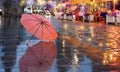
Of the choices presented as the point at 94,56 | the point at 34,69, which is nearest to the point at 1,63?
the point at 34,69

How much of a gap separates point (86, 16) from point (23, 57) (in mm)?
29277

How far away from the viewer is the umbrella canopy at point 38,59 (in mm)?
7414

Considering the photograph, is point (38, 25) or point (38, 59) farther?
point (38, 25)

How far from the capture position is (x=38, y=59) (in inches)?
340

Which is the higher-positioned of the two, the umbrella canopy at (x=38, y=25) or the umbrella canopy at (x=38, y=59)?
the umbrella canopy at (x=38, y=25)

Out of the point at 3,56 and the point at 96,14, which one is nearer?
the point at 3,56

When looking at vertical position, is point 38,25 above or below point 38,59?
above

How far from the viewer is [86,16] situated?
3781cm

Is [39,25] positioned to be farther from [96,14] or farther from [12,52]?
[96,14]

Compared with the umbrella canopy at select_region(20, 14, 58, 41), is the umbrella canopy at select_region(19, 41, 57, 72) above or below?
below

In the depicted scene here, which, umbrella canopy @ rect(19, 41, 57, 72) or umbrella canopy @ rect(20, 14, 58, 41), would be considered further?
umbrella canopy @ rect(20, 14, 58, 41)

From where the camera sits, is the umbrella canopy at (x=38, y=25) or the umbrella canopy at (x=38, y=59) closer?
the umbrella canopy at (x=38, y=59)

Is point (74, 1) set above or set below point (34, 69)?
above

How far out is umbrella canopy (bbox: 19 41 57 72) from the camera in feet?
24.3
